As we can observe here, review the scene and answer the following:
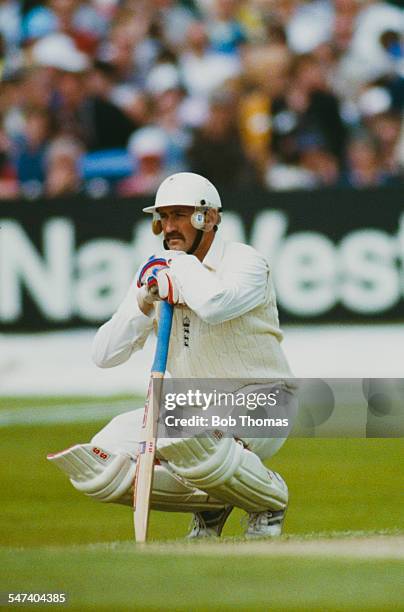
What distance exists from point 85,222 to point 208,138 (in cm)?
164

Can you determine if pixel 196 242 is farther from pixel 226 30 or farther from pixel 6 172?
pixel 226 30

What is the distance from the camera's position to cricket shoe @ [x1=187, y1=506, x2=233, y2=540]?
20.5 ft

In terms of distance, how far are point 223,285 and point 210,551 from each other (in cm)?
114

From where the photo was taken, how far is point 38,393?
1207 cm

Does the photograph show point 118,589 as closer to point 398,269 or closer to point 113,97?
point 398,269

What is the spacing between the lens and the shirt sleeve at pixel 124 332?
20.2 feet

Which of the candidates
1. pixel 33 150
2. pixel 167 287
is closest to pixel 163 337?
pixel 167 287


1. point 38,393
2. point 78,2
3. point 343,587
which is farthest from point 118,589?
point 78,2

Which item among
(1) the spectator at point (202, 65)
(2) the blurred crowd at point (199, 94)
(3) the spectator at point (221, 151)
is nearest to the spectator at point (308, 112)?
(2) the blurred crowd at point (199, 94)

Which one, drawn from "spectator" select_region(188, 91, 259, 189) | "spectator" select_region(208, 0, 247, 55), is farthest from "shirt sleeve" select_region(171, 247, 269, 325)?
"spectator" select_region(208, 0, 247, 55)

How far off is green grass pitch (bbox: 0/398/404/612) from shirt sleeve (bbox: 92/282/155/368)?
→ 79 cm

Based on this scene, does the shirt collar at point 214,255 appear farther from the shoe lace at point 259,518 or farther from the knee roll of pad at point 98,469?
the shoe lace at point 259,518

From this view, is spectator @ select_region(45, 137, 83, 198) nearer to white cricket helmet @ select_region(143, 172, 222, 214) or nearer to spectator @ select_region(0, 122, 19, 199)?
spectator @ select_region(0, 122, 19, 199)

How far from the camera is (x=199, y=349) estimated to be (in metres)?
6.16
